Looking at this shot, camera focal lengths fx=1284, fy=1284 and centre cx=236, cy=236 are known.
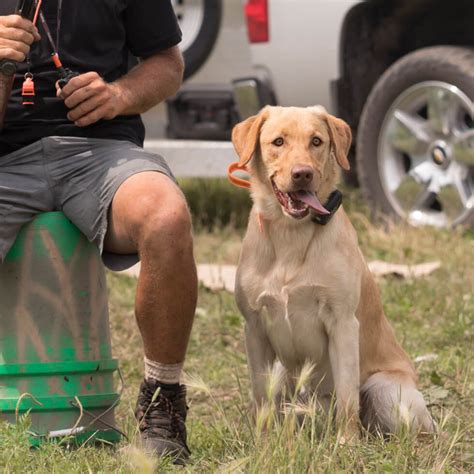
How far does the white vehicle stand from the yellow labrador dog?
278 cm

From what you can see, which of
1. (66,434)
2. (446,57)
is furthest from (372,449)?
(446,57)

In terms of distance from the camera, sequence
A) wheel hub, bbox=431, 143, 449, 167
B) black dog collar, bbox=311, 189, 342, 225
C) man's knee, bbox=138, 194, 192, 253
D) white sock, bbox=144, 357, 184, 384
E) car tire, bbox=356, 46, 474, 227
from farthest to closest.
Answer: wheel hub, bbox=431, 143, 449, 167
car tire, bbox=356, 46, 474, 227
black dog collar, bbox=311, 189, 342, 225
white sock, bbox=144, 357, 184, 384
man's knee, bbox=138, 194, 192, 253

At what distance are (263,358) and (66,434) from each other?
679 mm

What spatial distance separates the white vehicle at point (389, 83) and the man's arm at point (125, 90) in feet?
8.97

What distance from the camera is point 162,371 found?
3.94 meters

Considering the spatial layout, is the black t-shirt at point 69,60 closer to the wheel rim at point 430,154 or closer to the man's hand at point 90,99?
the man's hand at point 90,99

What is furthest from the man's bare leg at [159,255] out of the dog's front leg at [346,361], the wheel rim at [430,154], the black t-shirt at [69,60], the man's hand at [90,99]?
the wheel rim at [430,154]

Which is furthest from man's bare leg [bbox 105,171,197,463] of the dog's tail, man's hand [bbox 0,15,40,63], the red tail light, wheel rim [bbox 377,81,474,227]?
the red tail light

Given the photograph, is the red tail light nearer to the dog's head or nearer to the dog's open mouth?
the dog's head

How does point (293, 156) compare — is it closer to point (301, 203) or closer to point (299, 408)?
point (301, 203)

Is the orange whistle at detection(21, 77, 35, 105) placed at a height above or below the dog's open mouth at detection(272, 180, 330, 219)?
above

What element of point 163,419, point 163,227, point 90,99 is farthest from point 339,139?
point 163,419

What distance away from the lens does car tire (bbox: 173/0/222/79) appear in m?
7.65

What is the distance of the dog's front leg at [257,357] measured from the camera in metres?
4.12
